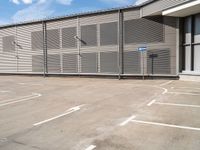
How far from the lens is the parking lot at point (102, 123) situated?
5.97 m

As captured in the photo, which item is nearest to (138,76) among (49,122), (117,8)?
(117,8)

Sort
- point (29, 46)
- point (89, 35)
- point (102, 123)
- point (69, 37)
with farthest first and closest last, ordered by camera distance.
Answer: point (29, 46) → point (69, 37) → point (89, 35) → point (102, 123)

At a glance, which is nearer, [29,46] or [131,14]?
[131,14]

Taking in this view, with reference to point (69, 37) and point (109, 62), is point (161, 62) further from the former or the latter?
point (69, 37)

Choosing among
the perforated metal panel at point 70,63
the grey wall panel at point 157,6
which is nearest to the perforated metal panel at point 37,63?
the perforated metal panel at point 70,63

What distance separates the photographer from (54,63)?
2639 cm

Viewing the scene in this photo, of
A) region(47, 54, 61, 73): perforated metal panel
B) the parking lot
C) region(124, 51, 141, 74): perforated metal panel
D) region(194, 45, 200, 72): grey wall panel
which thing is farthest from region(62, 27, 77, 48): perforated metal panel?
the parking lot

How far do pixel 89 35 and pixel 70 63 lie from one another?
11.1 ft

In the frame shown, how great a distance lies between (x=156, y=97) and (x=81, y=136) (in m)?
6.34

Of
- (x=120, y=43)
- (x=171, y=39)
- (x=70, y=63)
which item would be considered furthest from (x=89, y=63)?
(x=171, y=39)

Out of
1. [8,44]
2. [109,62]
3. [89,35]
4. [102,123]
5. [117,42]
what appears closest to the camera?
[102,123]

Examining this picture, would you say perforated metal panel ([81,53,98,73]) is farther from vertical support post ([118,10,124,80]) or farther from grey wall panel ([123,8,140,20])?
grey wall panel ([123,8,140,20])

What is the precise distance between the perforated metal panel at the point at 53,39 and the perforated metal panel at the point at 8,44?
5.69 m

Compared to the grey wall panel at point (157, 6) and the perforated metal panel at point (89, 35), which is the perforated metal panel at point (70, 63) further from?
the grey wall panel at point (157, 6)
